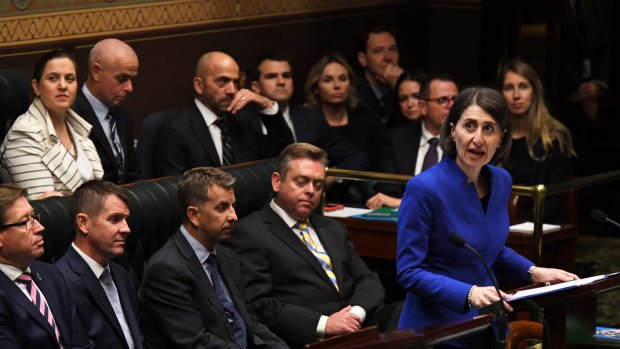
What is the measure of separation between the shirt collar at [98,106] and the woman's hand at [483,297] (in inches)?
106

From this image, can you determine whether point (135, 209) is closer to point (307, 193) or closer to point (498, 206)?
point (307, 193)

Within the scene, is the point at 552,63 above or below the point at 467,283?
above

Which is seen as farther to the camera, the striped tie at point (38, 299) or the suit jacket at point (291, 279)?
the suit jacket at point (291, 279)

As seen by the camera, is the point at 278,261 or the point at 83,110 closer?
the point at 278,261

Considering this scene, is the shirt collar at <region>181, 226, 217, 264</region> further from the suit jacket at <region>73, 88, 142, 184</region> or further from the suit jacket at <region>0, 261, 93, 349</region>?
the suit jacket at <region>73, 88, 142, 184</region>

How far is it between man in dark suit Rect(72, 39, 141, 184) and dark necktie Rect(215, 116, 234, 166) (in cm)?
49

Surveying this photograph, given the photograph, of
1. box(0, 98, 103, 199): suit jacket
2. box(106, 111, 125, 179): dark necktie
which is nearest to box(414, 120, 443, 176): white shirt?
box(106, 111, 125, 179): dark necktie

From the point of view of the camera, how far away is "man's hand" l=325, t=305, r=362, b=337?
4855 mm

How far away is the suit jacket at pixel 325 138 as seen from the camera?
6.77 metres

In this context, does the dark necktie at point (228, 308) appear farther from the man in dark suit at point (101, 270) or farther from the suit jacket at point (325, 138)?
the suit jacket at point (325, 138)

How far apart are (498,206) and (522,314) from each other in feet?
7.09

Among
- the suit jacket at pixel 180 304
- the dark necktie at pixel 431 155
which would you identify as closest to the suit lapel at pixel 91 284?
the suit jacket at pixel 180 304

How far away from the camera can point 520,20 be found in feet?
27.6

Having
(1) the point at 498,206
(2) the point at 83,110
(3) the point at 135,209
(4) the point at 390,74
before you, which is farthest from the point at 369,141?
(1) the point at 498,206
